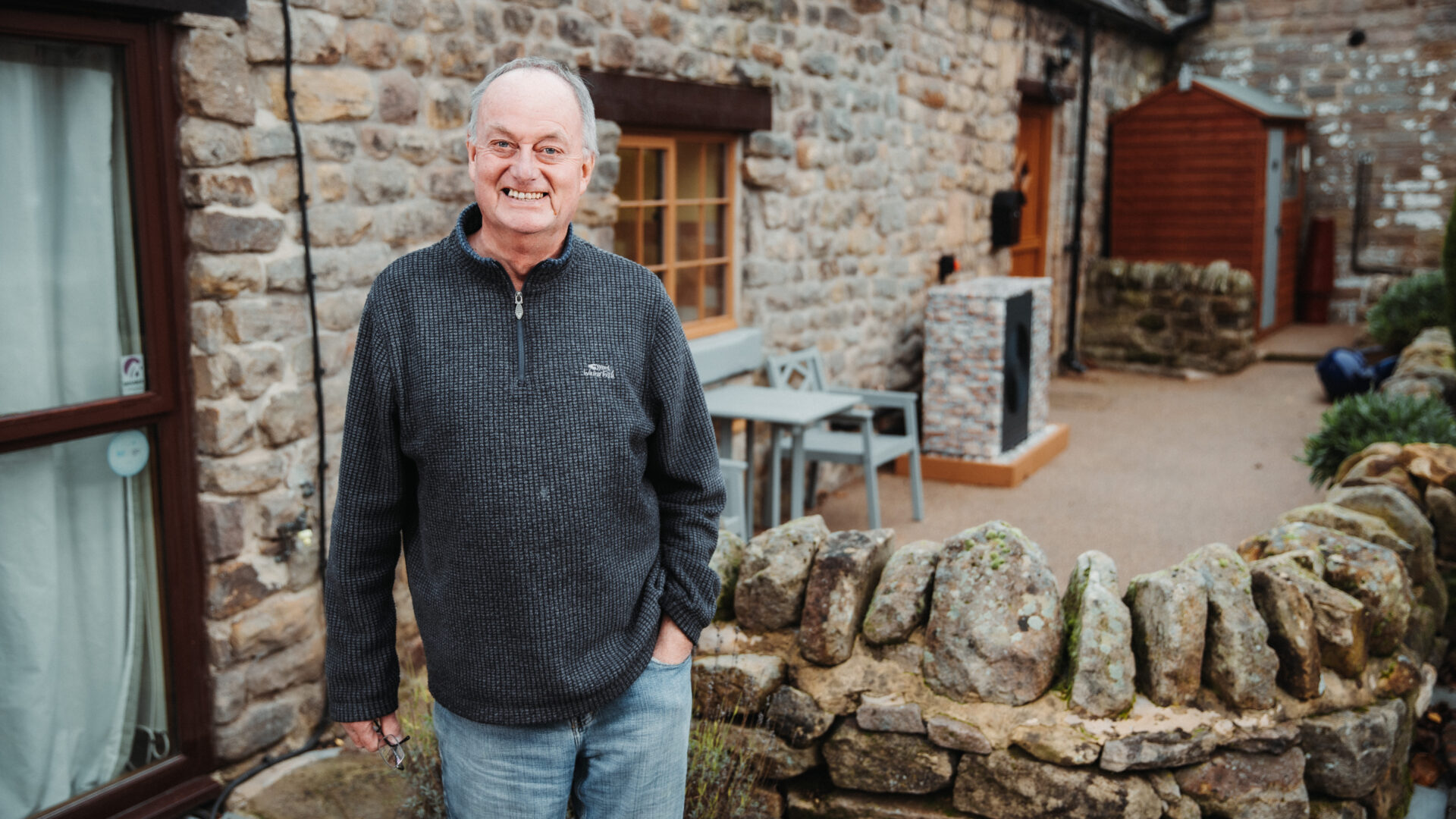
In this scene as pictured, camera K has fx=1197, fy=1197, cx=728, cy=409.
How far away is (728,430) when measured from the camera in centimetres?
589

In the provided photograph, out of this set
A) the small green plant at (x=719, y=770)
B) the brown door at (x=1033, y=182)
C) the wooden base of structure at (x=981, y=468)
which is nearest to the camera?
the small green plant at (x=719, y=770)

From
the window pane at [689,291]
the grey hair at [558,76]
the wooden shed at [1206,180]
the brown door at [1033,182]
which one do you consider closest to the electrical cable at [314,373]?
the grey hair at [558,76]

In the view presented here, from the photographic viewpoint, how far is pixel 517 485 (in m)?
1.89

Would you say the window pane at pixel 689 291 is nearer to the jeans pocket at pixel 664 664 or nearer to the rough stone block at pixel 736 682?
the rough stone block at pixel 736 682

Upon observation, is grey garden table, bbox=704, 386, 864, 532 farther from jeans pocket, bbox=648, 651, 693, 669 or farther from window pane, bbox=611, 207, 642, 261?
jeans pocket, bbox=648, 651, 693, 669

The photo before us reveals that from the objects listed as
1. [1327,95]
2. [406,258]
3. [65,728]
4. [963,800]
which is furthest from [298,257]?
[1327,95]

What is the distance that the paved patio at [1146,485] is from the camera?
20.2ft

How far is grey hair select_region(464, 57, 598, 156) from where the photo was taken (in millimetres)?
1930

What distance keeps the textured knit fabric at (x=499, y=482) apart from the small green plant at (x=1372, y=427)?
4.93 metres

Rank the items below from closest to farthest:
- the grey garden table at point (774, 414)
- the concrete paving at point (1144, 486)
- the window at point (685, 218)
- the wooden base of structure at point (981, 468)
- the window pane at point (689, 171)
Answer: the grey garden table at point (774, 414) < the window at point (685, 218) < the window pane at point (689, 171) < the concrete paving at point (1144, 486) < the wooden base of structure at point (981, 468)

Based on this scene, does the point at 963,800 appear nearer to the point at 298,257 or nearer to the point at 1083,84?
the point at 298,257

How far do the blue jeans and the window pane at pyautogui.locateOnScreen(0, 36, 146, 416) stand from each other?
1756mm

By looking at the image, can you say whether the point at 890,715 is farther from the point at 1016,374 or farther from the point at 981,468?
the point at 1016,374

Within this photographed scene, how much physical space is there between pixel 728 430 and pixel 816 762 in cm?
283
